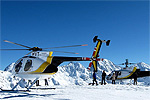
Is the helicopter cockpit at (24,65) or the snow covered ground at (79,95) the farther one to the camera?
the helicopter cockpit at (24,65)

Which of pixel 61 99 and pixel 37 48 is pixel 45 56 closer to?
pixel 37 48

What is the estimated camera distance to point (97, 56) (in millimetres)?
15234

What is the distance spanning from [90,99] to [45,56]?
6126mm

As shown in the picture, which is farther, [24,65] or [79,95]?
[24,65]

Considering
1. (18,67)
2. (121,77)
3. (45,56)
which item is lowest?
(121,77)

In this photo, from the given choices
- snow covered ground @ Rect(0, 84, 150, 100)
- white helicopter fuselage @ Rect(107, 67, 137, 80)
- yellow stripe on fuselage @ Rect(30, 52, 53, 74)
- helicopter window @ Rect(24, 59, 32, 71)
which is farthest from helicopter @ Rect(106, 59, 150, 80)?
helicopter window @ Rect(24, 59, 32, 71)

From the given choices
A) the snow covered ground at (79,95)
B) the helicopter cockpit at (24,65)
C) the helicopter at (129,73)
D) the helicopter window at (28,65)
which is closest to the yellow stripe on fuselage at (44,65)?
the helicopter window at (28,65)

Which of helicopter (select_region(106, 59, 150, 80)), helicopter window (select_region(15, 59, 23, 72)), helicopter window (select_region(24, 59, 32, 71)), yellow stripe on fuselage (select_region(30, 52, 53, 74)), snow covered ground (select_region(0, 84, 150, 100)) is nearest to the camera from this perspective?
snow covered ground (select_region(0, 84, 150, 100))

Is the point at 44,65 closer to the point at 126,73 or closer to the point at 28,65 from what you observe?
the point at 28,65

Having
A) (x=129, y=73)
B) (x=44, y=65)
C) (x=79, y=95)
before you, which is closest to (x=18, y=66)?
(x=44, y=65)

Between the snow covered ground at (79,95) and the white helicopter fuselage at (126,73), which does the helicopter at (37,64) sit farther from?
the white helicopter fuselage at (126,73)

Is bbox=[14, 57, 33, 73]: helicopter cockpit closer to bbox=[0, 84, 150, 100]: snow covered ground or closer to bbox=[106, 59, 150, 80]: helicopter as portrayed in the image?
bbox=[0, 84, 150, 100]: snow covered ground

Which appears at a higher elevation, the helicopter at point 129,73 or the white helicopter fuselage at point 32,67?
the white helicopter fuselage at point 32,67

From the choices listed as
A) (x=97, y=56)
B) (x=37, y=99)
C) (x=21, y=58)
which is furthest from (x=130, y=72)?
(x=37, y=99)
